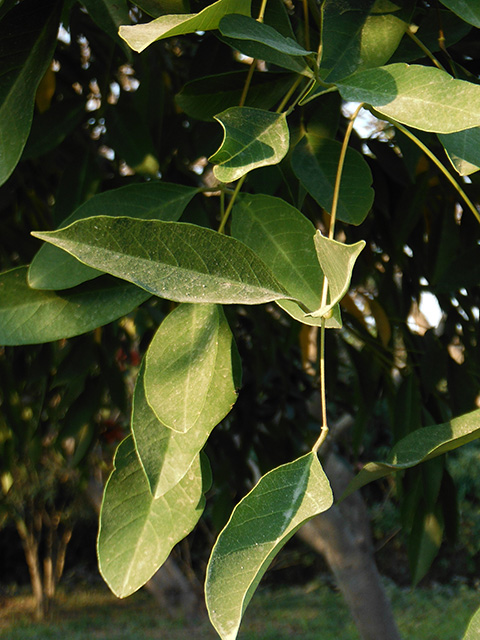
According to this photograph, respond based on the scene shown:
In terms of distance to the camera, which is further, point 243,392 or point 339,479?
point 339,479

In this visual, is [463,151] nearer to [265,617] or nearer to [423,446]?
[423,446]

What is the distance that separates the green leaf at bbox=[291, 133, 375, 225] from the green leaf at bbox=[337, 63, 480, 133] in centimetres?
11

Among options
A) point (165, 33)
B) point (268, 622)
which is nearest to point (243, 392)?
point (165, 33)

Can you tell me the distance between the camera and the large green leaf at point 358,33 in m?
0.36

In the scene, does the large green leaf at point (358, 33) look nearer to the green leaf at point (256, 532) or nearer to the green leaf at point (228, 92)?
the green leaf at point (228, 92)

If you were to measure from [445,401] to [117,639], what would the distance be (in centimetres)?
464

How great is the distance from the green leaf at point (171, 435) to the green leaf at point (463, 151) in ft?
0.43

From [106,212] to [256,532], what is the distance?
0.20 meters

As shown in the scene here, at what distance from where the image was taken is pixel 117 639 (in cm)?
504

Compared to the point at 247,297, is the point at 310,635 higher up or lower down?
lower down

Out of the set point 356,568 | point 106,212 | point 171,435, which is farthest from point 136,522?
point 356,568

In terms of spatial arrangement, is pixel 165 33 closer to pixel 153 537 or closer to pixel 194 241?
pixel 194 241

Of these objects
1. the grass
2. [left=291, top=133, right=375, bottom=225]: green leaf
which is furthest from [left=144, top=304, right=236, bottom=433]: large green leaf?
the grass

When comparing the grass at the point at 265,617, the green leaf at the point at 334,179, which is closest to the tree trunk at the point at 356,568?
the green leaf at the point at 334,179
